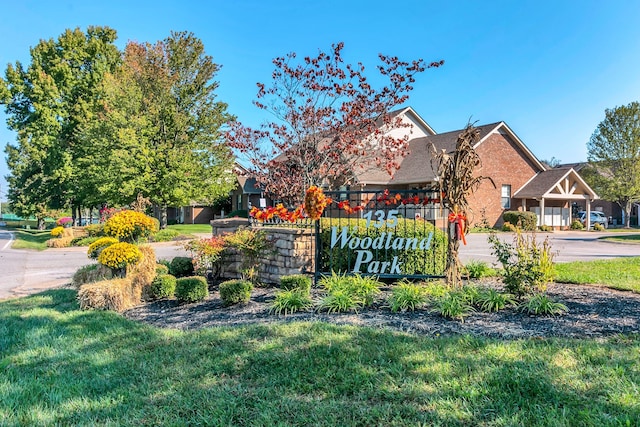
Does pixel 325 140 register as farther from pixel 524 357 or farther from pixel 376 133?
pixel 524 357

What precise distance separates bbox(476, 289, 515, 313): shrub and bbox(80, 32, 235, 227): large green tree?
61.9ft

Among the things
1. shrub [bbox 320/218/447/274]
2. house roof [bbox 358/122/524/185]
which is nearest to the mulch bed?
shrub [bbox 320/218/447/274]

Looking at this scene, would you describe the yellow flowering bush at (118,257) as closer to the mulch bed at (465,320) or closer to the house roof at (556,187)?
the mulch bed at (465,320)

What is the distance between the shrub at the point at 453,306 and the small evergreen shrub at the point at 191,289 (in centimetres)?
345

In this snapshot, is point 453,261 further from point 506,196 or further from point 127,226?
point 506,196

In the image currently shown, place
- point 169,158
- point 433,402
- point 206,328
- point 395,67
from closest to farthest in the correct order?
1. point 433,402
2. point 206,328
3. point 395,67
4. point 169,158

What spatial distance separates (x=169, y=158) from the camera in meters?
21.4

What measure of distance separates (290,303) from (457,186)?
9.61ft

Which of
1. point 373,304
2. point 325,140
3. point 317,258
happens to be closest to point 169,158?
point 325,140

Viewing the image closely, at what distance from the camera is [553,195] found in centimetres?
2695

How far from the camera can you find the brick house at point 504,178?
25.9 meters

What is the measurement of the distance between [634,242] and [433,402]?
21553 millimetres

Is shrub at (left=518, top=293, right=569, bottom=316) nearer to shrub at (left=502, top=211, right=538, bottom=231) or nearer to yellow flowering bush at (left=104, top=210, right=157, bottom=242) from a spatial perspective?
yellow flowering bush at (left=104, top=210, right=157, bottom=242)

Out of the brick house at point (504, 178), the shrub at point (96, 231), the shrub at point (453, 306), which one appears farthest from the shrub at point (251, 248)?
the brick house at point (504, 178)
